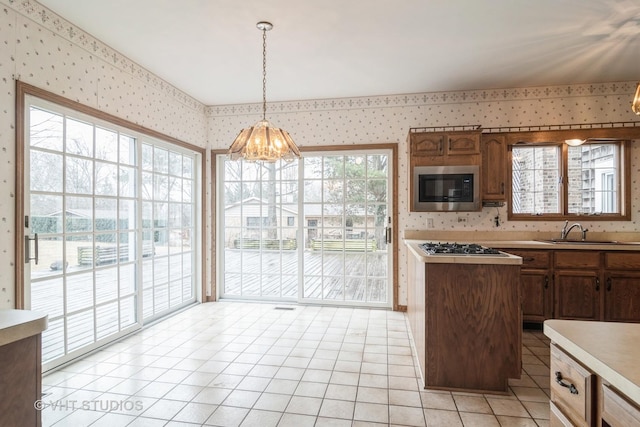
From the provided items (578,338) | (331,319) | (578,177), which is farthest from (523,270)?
(578,338)

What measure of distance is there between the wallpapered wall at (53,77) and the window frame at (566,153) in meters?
4.15

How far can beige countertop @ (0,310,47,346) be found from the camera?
1035 mm

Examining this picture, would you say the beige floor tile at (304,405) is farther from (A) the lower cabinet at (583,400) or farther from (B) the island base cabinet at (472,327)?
(A) the lower cabinet at (583,400)

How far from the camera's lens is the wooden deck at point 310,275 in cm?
450

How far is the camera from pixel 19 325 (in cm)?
107

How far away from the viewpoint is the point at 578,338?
96 centimetres

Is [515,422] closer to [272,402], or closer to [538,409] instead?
[538,409]

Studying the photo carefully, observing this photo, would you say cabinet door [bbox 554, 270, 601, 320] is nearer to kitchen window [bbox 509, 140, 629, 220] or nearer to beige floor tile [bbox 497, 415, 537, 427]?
kitchen window [bbox 509, 140, 629, 220]

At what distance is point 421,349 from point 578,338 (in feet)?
5.93

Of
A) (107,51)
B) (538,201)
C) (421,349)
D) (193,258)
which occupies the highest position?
(107,51)

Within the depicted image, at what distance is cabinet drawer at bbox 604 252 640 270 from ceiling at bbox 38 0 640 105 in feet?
6.32

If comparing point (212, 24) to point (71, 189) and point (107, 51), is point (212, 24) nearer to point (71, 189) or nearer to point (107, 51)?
point (107, 51)

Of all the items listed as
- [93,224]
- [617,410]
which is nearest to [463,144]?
[617,410]

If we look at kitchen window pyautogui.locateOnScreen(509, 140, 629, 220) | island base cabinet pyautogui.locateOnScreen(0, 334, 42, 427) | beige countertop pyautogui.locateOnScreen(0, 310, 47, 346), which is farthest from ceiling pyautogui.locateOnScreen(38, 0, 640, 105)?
island base cabinet pyautogui.locateOnScreen(0, 334, 42, 427)
